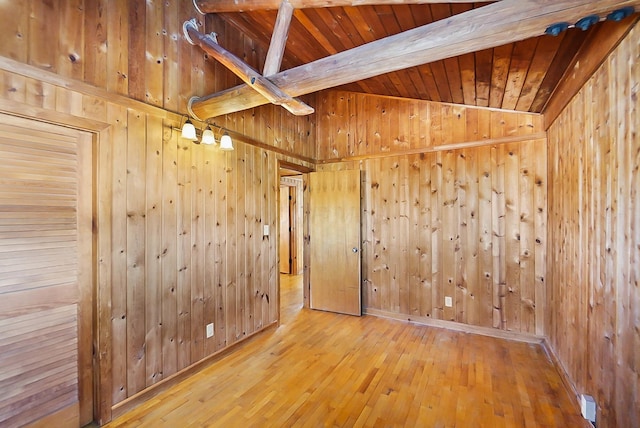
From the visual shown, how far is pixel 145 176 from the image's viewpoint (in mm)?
2137

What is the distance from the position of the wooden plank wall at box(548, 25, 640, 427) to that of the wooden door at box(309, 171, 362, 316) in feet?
7.43

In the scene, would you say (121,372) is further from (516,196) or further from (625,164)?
(516,196)

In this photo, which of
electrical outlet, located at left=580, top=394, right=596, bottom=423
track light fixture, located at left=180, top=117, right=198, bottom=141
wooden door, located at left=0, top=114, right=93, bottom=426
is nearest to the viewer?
wooden door, located at left=0, top=114, right=93, bottom=426

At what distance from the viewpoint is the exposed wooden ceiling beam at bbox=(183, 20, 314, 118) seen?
6.44 feet

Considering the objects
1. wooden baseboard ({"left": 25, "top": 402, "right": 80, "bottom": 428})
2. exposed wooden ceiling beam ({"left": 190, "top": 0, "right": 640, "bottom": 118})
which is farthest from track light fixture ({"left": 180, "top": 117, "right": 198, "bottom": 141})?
wooden baseboard ({"left": 25, "top": 402, "right": 80, "bottom": 428})

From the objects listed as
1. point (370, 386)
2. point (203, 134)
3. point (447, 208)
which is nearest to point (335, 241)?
Answer: point (447, 208)

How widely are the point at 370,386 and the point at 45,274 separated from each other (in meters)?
2.42

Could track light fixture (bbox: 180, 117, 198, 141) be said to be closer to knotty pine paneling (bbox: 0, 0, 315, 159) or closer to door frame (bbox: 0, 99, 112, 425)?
knotty pine paneling (bbox: 0, 0, 315, 159)

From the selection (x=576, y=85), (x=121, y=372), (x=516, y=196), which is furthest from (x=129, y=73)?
(x=516, y=196)

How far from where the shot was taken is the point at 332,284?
13.6ft

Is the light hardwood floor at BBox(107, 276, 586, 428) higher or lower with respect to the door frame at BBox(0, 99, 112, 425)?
lower

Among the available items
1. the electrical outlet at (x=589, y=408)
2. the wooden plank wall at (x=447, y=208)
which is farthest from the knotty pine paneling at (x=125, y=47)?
the electrical outlet at (x=589, y=408)

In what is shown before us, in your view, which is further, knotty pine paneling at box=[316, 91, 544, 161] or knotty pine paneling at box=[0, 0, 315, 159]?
knotty pine paneling at box=[316, 91, 544, 161]

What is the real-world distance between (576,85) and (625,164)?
A: 97 cm
